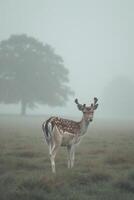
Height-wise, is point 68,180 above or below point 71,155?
below

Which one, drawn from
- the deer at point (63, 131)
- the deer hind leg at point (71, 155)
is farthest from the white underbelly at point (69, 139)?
the deer hind leg at point (71, 155)

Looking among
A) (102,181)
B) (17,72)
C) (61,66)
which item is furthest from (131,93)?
(102,181)

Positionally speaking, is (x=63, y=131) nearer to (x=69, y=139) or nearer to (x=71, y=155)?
(x=69, y=139)

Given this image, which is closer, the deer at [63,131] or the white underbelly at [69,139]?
the deer at [63,131]

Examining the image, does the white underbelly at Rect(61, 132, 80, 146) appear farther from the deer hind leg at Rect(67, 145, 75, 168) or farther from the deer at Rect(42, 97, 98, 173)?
the deer hind leg at Rect(67, 145, 75, 168)

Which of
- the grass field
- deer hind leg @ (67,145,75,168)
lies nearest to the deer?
deer hind leg @ (67,145,75,168)

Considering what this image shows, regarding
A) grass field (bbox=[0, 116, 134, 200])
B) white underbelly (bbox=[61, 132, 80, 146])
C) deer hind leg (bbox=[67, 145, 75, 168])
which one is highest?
white underbelly (bbox=[61, 132, 80, 146])

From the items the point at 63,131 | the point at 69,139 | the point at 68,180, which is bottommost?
the point at 68,180

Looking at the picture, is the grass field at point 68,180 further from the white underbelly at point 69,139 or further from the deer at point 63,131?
the white underbelly at point 69,139

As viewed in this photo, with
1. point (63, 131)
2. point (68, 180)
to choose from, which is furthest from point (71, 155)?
point (68, 180)

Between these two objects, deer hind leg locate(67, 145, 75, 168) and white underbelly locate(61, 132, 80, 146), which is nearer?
white underbelly locate(61, 132, 80, 146)

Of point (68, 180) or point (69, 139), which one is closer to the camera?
point (68, 180)

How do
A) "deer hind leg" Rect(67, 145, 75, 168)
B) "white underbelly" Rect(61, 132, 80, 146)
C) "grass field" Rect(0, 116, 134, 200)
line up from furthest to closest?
"deer hind leg" Rect(67, 145, 75, 168), "white underbelly" Rect(61, 132, 80, 146), "grass field" Rect(0, 116, 134, 200)

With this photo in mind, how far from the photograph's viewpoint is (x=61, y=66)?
79375mm
